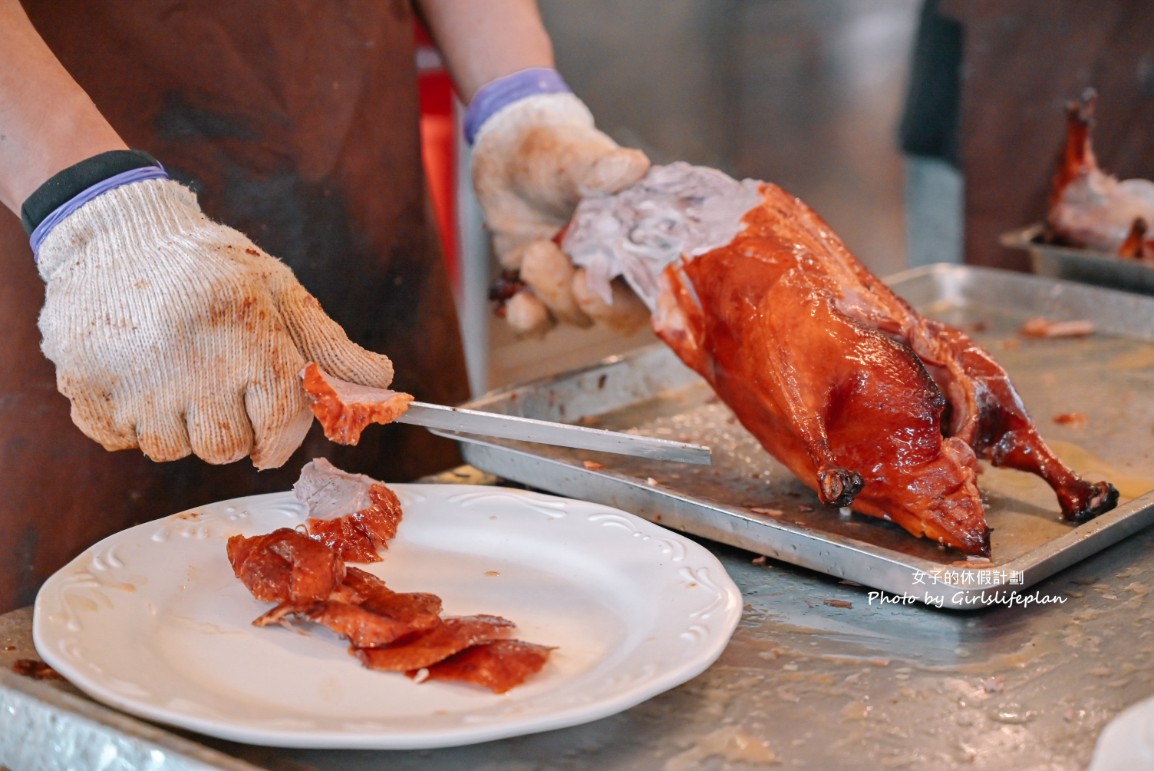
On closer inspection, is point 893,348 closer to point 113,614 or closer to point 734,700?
point 734,700

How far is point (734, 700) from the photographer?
56.8 inches

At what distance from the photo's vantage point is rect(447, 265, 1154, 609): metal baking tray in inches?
65.4

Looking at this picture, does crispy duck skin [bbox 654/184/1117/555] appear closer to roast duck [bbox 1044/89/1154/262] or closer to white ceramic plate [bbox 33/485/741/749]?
white ceramic plate [bbox 33/485/741/749]

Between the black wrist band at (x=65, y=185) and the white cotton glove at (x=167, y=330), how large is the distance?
0.03 m

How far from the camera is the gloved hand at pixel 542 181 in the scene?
2467 millimetres

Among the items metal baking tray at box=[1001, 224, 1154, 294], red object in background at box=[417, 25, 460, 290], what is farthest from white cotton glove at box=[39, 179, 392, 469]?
red object in background at box=[417, 25, 460, 290]

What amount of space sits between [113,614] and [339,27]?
135cm

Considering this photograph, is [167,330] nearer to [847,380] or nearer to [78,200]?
[78,200]

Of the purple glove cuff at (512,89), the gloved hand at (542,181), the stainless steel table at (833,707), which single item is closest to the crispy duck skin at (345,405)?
the stainless steel table at (833,707)

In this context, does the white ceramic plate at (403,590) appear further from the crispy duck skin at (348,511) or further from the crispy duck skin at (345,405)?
the crispy duck skin at (345,405)

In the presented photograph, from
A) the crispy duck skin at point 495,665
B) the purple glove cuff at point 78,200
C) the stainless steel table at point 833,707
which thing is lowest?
the stainless steel table at point 833,707

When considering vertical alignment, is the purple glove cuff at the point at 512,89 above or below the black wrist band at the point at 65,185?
below

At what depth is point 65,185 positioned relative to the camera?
5.50 feet

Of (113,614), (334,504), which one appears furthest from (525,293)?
(113,614)
